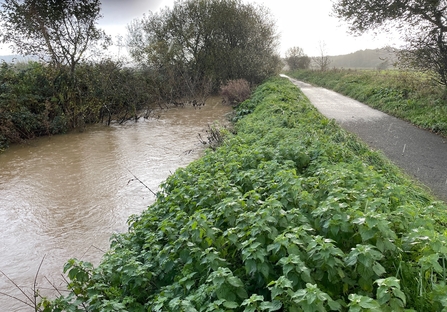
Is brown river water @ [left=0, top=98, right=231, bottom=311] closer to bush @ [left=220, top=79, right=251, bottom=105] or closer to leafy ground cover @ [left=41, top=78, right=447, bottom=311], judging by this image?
leafy ground cover @ [left=41, top=78, right=447, bottom=311]

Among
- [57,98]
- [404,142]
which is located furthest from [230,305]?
[57,98]

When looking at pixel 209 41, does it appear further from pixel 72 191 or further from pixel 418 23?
pixel 72 191

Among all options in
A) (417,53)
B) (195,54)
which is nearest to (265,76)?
(195,54)

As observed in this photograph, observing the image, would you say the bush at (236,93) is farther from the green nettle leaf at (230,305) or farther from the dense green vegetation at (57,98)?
the green nettle leaf at (230,305)

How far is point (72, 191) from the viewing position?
26.8ft

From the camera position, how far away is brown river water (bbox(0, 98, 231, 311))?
17.5ft

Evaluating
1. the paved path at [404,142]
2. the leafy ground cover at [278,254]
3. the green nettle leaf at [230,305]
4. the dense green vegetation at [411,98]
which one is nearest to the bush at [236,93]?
the paved path at [404,142]

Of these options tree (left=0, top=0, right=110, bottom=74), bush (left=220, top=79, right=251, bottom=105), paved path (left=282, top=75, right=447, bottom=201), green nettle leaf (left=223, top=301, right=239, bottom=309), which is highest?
tree (left=0, top=0, right=110, bottom=74)

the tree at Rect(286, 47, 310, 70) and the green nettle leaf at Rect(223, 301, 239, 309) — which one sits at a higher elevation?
the tree at Rect(286, 47, 310, 70)

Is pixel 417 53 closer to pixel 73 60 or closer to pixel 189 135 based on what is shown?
pixel 189 135

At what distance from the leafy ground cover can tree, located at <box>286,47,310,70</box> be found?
1890 inches

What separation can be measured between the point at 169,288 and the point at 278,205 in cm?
129

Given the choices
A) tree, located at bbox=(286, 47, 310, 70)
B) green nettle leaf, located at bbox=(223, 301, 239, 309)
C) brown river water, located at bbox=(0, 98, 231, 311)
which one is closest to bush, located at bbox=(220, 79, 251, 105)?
brown river water, located at bbox=(0, 98, 231, 311)

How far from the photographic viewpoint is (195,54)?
2766 cm
